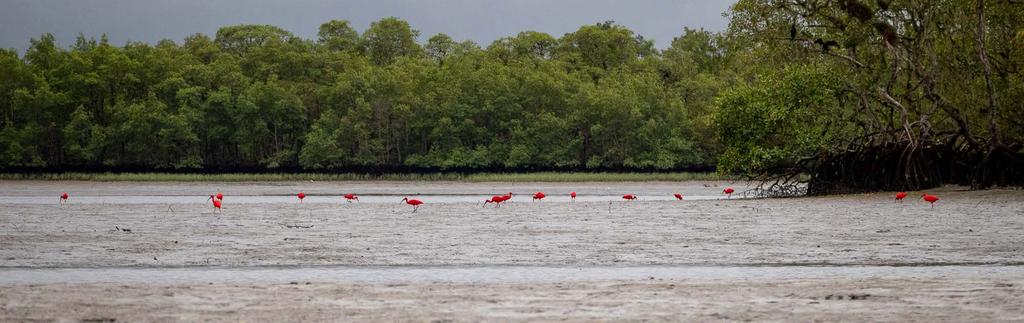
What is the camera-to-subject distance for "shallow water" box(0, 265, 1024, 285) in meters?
12.0

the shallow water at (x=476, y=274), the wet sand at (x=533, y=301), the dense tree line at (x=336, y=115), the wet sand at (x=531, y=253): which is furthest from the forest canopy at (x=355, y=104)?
the wet sand at (x=533, y=301)

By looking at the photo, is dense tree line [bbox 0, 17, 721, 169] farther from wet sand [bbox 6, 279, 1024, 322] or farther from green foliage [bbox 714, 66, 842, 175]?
wet sand [bbox 6, 279, 1024, 322]

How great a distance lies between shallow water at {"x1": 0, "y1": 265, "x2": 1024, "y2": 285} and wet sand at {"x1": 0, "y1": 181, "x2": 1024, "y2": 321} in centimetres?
39

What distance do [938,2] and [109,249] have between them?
25.8 meters

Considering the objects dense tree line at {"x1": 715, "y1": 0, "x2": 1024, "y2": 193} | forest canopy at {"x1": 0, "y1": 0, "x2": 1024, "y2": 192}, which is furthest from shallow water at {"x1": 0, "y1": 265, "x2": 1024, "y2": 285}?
forest canopy at {"x1": 0, "y1": 0, "x2": 1024, "y2": 192}

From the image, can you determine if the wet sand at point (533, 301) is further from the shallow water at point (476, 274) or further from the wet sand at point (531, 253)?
the shallow water at point (476, 274)

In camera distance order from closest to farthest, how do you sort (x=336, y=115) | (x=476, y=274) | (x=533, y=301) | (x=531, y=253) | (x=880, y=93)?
(x=533, y=301), (x=476, y=274), (x=531, y=253), (x=880, y=93), (x=336, y=115)

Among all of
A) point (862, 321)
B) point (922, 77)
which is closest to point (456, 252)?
point (862, 321)

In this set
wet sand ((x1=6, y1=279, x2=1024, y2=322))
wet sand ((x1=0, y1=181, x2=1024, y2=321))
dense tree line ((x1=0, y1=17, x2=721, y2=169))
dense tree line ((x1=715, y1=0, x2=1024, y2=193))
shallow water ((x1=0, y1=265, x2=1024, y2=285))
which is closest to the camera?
wet sand ((x1=6, y1=279, x2=1024, y2=322))

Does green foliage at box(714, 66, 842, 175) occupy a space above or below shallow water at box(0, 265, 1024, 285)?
above

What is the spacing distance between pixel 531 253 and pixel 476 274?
291 cm

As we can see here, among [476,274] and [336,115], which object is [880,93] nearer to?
[476,274]

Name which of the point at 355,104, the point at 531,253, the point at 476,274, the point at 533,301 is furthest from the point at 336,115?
the point at 533,301

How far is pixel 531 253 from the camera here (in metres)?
15.5
